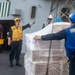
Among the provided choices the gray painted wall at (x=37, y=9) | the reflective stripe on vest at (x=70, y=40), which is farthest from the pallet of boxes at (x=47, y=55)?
the gray painted wall at (x=37, y=9)

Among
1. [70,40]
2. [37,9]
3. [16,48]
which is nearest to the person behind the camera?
[70,40]

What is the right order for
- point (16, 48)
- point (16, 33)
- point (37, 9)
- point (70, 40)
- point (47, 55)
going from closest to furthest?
point (70, 40)
point (47, 55)
point (16, 33)
point (16, 48)
point (37, 9)

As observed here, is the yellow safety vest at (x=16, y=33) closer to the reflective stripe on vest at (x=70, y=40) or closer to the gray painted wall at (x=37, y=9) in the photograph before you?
the gray painted wall at (x=37, y=9)

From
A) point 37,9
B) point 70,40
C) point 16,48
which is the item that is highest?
point 37,9

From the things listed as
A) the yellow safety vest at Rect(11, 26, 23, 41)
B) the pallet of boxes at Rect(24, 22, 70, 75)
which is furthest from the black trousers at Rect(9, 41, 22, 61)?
the pallet of boxes at Rect(24, 22, 70, 75)

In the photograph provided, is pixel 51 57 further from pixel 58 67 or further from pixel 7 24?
pixel 7 24

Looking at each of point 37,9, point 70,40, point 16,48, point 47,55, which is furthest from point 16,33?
point 70,40

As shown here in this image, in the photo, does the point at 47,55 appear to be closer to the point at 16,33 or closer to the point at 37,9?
the point at 16,33

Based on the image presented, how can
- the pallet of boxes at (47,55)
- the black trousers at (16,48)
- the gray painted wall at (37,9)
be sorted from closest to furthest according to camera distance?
the pallet of boxes at (47,55)
the black trousers at (16,48)
the gray painted wall at (37,9)

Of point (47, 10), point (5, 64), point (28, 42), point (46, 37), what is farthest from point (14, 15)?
point (46, 37)

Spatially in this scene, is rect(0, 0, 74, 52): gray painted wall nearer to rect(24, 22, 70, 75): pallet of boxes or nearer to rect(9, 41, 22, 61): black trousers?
rect(9, 41, 22, 61): black trousers

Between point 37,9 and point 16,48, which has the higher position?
point 37,9

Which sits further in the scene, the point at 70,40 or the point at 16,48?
the point at 16,48

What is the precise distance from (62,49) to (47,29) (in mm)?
575
